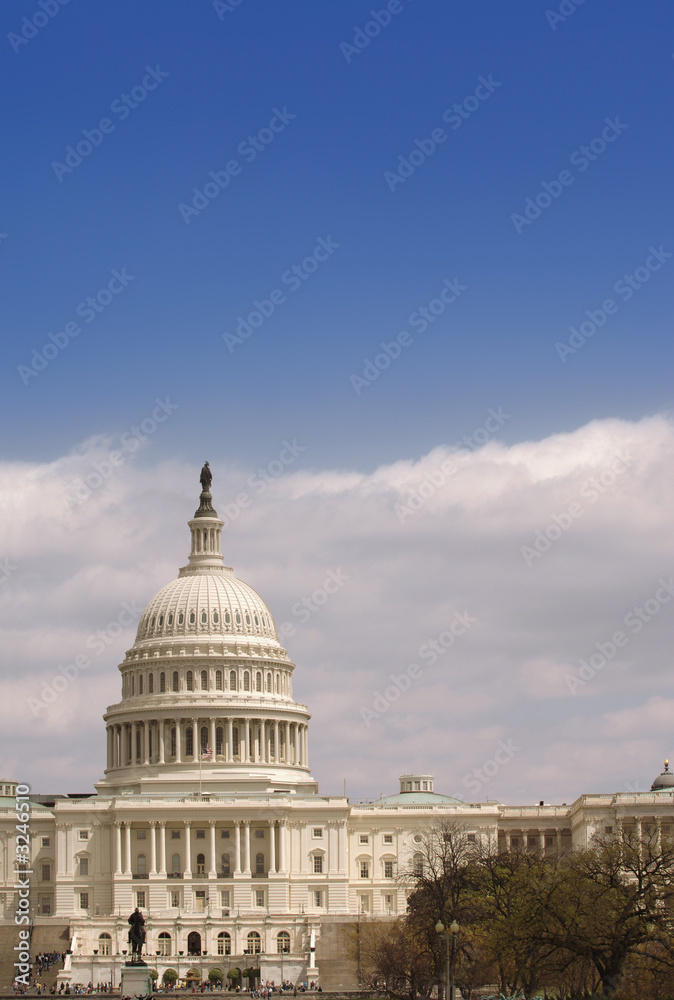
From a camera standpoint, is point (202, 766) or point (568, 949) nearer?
point (568, 949)

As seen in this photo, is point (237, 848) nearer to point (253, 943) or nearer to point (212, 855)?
point (212, 855)

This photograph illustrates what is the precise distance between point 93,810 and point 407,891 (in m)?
31.3

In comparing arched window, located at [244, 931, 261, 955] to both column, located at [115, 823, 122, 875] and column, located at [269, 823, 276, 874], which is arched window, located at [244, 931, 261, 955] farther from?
column, located at [115, 823, 122, 875]

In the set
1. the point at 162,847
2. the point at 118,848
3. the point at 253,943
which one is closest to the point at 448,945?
the point at 253,943

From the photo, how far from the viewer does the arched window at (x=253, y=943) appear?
170m

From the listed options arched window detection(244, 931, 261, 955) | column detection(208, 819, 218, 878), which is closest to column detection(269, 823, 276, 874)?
column detection(208, 819, 218, 878)

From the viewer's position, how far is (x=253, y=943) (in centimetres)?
17100

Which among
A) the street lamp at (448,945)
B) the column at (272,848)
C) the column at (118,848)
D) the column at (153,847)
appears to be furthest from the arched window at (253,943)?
the street lamp at (448,945)

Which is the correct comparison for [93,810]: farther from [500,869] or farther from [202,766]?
[500,869]

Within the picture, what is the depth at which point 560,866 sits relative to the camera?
396 ft

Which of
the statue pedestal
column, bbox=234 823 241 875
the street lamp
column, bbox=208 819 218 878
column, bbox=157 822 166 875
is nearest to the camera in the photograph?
the statue pedestal

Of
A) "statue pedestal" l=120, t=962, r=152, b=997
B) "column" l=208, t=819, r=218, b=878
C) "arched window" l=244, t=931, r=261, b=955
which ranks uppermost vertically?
"column" l=208, t=819, r=218, b=878

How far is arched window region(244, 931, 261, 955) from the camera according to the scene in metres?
170

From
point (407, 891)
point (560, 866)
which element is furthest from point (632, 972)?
point (407, 891)
